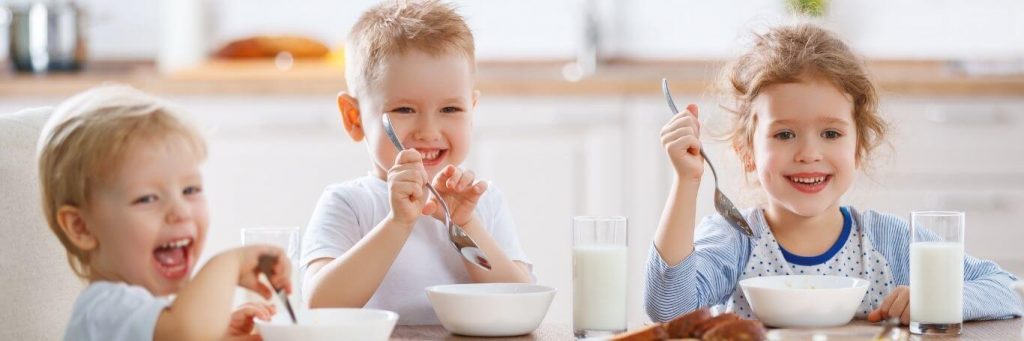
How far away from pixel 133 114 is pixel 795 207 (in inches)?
37.0

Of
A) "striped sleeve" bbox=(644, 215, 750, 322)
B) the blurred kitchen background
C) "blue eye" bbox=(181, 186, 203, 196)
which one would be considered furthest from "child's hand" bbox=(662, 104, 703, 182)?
the blurred kitchen background

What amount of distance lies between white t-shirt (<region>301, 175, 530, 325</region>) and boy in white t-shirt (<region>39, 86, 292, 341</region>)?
1.59 ft

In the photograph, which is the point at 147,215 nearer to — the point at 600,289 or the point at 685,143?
the point at 600,289

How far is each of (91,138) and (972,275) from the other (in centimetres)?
113

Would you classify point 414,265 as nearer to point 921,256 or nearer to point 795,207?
point 795,207

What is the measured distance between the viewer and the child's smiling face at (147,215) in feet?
4.20

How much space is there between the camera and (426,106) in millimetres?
1803

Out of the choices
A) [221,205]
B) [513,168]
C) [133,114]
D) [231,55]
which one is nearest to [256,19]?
[231,55]

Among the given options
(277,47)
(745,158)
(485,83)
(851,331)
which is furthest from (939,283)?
(277,47)

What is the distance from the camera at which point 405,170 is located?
1.58m

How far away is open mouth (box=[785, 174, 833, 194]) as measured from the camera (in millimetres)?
1821

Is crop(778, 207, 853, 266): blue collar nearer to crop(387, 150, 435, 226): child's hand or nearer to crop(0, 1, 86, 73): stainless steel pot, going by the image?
crop(387, 150, 435, 226): child's hand

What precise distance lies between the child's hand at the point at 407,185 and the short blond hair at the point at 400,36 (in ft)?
0.87

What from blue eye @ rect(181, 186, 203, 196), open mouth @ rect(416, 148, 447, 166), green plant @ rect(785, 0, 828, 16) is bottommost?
blue eye @ rect(181, 186, 203, 196)
